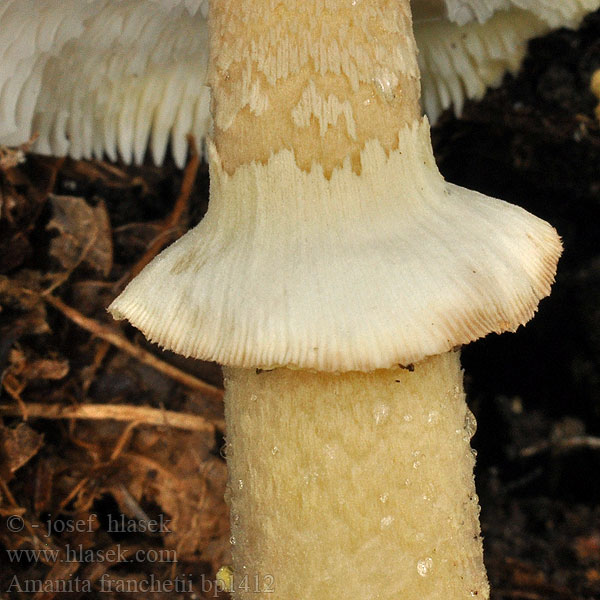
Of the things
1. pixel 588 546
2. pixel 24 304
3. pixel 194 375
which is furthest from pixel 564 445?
pixel 24 304

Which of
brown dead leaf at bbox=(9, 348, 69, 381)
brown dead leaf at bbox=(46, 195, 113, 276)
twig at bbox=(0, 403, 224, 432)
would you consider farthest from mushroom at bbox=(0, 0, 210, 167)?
twig at bbox=(0, 403, 224, 432)

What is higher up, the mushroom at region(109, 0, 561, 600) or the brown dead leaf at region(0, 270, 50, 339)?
the mushroom at region(109, 0, 561, 600)

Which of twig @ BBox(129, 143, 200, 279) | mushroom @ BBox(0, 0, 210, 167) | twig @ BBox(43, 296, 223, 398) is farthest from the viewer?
twig @ BBox(129, 143, 200, 279)

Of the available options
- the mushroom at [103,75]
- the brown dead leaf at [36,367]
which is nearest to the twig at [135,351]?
the brown dead leaf at [36,367]

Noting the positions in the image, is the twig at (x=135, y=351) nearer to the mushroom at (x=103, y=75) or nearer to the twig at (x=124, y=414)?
the twig at (x=124, y=414)

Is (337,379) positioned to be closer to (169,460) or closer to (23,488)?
(169,460)

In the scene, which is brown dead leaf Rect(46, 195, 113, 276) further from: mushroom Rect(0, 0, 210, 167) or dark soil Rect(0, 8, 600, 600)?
mushroom Rect(0, 0, 210, 167)

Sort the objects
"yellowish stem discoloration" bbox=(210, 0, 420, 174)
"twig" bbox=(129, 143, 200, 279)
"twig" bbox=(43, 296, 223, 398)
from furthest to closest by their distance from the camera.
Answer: "twig" bbox=(129, 143, 200, 279), "twig" bbox=(43, 296, 223, 398), "yellowish stem discoloration" bbox=(210, 0, 420, 174)
